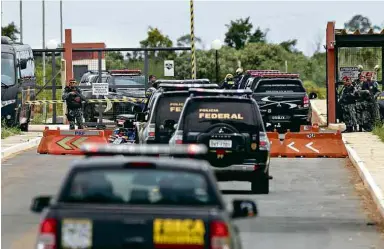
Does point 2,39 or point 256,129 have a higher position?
point 2,39

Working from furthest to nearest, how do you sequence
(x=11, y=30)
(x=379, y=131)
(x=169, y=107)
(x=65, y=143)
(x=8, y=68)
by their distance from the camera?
1. (x=11, y=30)
2. (x=8, y=68)
3. (x=379, y=131)
4. (x=65, y=143)
5. (x=169, y=107)

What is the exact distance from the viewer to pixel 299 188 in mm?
24000

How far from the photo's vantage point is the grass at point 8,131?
121 ft

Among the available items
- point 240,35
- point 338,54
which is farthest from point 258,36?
point 338,54

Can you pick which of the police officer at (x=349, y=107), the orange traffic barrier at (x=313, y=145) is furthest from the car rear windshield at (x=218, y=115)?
the police officer at (x=349, y=107)

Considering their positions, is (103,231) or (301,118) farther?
(301,118)

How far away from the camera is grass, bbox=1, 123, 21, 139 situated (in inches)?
1458

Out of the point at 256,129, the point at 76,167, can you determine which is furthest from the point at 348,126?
the point at 76,167

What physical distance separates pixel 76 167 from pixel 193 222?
1133 millimetres

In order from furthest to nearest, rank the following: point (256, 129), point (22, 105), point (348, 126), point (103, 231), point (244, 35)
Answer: point (244, 35)
point (22, 105)
point (348, 126)
point (256, 129)
point (103, 231)

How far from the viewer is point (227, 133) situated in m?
21.4

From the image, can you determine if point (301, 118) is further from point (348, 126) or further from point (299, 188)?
point (299, 188)

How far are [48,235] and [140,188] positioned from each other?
88 cm

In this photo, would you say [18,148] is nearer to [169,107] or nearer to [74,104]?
[74,104]
